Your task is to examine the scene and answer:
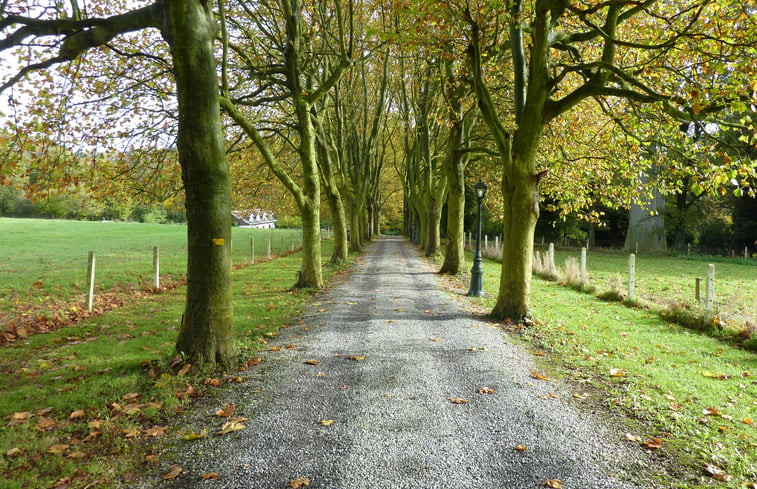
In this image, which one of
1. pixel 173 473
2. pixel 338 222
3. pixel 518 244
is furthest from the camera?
pixel 338 222

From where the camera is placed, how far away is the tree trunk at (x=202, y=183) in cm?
547

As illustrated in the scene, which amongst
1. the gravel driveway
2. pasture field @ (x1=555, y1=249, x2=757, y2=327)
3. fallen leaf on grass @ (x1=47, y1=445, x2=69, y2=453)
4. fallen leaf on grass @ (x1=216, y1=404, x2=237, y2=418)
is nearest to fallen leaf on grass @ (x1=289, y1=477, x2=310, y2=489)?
the gravel driveway

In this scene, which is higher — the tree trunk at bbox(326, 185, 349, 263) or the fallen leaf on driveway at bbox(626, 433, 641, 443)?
the tree trunk at bbox(326, 185, 349, 263)

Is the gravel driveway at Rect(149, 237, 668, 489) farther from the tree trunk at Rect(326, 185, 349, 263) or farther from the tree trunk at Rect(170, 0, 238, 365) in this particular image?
the tree trunk at Rect(326, 185, 349, 263)

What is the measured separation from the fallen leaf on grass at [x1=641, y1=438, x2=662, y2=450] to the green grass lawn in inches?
1.9

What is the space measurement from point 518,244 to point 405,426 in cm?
586

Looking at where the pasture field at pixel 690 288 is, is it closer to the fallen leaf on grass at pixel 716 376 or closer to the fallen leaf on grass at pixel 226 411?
the fallen leaf on grass at pixel 716 376

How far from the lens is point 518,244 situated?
9133 millimetres

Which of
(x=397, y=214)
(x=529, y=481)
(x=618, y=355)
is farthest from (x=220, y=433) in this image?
(x=397, y=214)

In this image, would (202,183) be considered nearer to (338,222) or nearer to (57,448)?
(57,448)

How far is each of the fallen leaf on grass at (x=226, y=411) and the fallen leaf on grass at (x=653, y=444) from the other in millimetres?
4222

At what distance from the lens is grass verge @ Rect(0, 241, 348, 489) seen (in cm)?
359

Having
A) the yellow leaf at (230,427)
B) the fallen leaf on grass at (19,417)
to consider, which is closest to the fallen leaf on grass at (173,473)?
the yellow leaf at (230,427)

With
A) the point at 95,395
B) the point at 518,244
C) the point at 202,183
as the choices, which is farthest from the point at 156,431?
the point at 518,244
